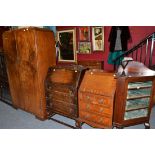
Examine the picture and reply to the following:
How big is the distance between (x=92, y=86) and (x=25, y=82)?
1.55 m

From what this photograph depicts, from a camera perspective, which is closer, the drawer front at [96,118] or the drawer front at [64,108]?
the drawer front at [96,118]

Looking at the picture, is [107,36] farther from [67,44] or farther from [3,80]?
[3,80]

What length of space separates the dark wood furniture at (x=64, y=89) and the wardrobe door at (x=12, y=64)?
90 cm

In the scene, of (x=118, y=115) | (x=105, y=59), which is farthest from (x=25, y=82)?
(x=105, y=59)

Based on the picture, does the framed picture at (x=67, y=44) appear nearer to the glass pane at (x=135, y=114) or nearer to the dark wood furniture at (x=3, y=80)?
the dark wood furniture at (x=3, y=80)

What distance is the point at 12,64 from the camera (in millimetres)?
3516

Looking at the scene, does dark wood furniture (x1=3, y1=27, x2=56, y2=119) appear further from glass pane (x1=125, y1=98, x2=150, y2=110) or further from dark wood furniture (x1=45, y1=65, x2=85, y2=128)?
glass pane (x1=125, y1=98, x2=150, y2=110)

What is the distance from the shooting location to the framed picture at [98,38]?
17.7 feet

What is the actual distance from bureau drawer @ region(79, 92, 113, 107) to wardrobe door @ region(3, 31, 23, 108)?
65.8 inches

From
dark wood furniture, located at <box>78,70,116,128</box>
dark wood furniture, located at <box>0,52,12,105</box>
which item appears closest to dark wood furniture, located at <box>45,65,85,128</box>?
dark wood furniture, located at <box>78,70,116,128</box>

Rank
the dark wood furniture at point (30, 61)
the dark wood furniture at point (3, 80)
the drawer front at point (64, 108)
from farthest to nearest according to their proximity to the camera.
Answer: the dark wood furniture at point (3, 80) < the dark wood furniture at point (30, 61) < the drawer front at point (64, 108)

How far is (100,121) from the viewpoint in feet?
8.29

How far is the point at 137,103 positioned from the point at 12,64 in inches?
107

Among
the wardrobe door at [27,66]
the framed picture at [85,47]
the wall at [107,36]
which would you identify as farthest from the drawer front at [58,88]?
the framed picture at [85,47]
